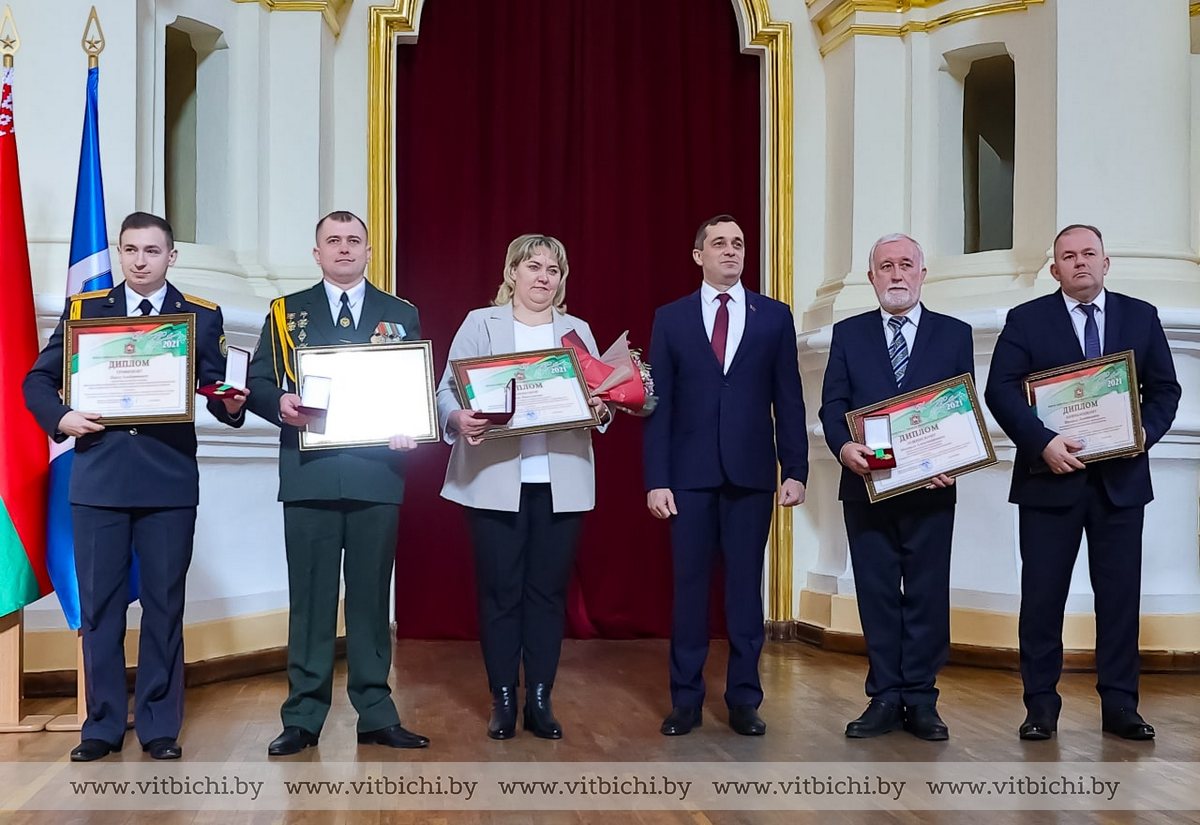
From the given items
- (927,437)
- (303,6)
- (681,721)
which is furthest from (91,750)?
(303,6)

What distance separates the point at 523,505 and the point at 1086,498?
5.25ft

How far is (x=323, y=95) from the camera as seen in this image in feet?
18.1

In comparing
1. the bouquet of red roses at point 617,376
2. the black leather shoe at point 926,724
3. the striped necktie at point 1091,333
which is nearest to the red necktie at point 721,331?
the bouquet of red roses at point 617,376

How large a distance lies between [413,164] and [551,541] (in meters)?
2.81

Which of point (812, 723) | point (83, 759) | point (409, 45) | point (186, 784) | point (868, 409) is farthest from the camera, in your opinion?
point (409, 45)

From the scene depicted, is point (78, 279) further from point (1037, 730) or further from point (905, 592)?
point (1037, 730)

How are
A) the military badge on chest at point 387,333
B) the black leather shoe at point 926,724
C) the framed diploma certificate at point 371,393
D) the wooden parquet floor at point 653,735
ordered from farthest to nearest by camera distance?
1. the black leather shoe at point 926,724
2. the military badge on chest at point 387,333
3. the framed diploma certificate at point 371,393
4. the wooden parquet floor at point 653,735

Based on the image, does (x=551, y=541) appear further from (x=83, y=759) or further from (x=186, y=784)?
(x=83, y=759)

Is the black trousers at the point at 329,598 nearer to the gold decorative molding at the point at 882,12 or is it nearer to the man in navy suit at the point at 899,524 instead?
the man in navy suit at the point at 899,524

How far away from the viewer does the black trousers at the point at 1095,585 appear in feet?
11.6

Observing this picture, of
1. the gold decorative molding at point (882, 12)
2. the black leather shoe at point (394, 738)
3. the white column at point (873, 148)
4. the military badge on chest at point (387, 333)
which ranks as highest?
the gold decorative molding at point (882, 12)

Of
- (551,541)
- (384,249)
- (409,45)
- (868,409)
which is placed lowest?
(551,541)

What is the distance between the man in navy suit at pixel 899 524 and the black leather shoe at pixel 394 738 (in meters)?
1.20

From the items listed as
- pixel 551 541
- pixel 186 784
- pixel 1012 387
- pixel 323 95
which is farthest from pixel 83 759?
pixel 323 95
